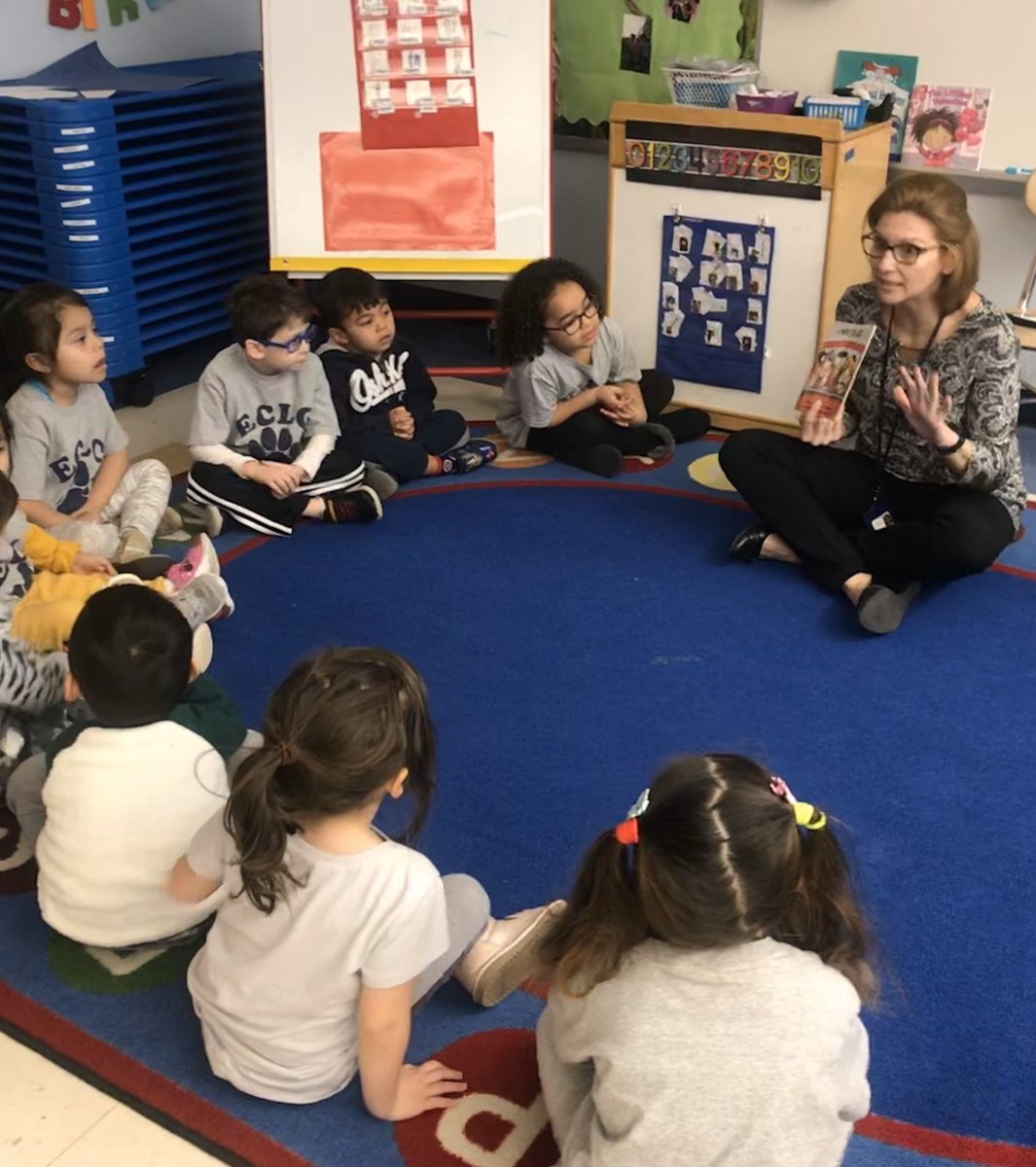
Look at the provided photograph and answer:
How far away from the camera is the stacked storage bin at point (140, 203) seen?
132 inches

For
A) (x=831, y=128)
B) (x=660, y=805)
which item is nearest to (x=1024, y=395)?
(x=831, y=128)

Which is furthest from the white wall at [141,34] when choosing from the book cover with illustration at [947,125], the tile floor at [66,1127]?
the tile floor at [66,1127]

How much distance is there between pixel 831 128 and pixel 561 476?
3.34 ft

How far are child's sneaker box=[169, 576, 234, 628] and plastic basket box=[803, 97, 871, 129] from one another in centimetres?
187

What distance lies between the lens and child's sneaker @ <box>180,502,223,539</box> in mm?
2811

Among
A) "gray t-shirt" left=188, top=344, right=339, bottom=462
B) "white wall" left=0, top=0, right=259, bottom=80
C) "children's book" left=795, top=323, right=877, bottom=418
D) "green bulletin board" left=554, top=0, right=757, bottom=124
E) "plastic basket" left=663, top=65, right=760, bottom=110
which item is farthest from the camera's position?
"white wall" left=0, top=0, right=259, bottom=80

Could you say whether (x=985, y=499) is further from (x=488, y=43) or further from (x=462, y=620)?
(x=488, y=43)

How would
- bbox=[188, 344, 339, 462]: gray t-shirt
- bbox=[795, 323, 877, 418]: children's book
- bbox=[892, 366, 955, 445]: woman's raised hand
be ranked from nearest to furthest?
1. bbox=[892, 366, 955, 445]: woman's raised hand
2. bbox=[795, 323, 877, 418]: children's book
3. bbox=[188, 344, 339, 462]: gray t-shirt

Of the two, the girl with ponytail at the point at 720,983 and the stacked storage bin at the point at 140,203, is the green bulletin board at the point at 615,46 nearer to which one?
the stacked storage bin at the point at 140,203

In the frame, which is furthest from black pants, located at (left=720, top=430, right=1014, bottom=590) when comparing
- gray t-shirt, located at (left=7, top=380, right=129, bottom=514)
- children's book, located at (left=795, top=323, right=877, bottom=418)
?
gray t-shirt, located at (left=7, top=380, right=129, bottom=514)

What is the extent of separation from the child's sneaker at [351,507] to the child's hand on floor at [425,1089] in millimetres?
1582

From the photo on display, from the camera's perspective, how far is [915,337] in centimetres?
251

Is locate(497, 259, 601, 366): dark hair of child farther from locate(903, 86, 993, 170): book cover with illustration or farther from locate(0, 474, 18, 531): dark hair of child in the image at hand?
locate(0, 474, 18, 531): dark hair of child

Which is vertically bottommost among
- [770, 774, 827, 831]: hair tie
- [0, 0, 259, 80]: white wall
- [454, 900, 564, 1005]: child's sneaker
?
[454, 900, 564, 1005]: child's sneaker
